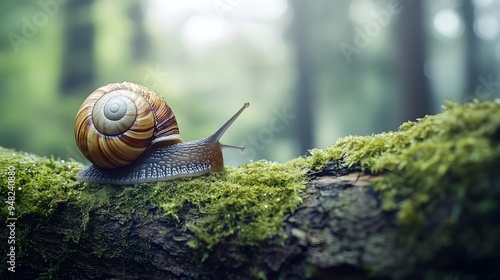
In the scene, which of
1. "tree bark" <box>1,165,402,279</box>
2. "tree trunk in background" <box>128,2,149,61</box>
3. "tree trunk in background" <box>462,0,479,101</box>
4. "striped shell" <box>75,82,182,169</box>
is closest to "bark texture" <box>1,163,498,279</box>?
"tree bark" <box>1,165,402,279</box>

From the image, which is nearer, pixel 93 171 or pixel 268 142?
pixel 93 171

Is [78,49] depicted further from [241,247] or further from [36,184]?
[241,247]

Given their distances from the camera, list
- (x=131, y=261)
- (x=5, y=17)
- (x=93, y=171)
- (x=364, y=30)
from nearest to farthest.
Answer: (x=131, y=261) < (x=93, y=171) < (x=5, y=17) < (x=364, y=30)

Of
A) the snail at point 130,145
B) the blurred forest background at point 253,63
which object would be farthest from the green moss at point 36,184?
the blurred forest background at point 253,63

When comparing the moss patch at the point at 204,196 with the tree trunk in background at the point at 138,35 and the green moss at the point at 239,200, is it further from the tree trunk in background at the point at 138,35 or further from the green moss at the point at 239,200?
the tree trunk in background at the point at 138,35

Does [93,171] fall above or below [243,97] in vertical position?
below

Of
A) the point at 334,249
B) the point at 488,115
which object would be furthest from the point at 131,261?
the point at 488,115

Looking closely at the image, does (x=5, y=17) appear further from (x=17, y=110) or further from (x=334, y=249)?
→ (x=334, y=249)
